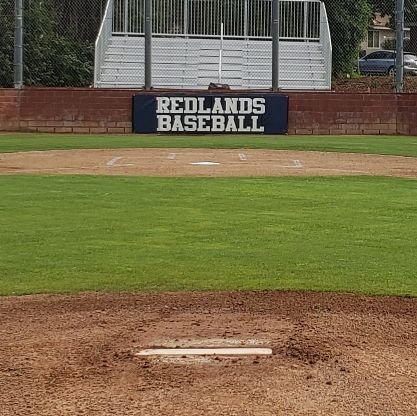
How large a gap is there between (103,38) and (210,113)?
8318 millimetres

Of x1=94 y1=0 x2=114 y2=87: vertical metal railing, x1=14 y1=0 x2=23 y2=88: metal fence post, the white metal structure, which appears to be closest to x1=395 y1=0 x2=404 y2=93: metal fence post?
the white metal structure

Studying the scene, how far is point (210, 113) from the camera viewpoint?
29359 mm

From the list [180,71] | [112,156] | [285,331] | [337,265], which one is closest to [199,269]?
[337,265]

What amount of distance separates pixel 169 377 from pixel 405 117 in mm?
25728

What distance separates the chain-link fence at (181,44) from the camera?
36.4 metres

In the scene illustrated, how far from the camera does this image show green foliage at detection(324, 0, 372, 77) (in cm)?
4166

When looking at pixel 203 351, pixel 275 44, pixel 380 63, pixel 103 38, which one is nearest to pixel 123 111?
pixel 275 44

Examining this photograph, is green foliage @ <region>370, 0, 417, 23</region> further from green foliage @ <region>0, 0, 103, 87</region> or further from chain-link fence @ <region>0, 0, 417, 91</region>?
green foliage @ <region>0, 0, 103, 87</region>

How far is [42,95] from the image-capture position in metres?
28.9

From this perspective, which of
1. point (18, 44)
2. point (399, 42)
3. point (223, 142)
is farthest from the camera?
point (399, 42)

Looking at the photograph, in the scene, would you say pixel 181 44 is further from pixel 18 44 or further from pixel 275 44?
pixel 18 44

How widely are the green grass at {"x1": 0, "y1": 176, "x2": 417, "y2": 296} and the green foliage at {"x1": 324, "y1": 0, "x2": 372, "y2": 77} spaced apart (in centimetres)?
2759

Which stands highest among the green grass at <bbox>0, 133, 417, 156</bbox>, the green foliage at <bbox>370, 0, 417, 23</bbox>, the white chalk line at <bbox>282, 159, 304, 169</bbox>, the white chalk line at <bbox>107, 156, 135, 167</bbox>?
the green foliage at <bbox>370, 0, 417, 23</bbox>

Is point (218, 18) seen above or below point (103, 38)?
above
